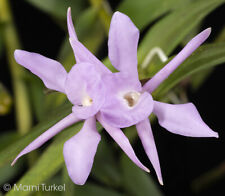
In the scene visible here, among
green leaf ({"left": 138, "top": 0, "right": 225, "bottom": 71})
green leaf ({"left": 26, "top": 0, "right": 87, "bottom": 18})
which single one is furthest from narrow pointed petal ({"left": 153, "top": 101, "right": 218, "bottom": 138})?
green leaf ({"left": 26, "top": 0, "right": 87, "bottom": 18})

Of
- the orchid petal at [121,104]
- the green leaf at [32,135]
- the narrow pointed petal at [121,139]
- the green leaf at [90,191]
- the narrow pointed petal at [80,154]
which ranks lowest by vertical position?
the green leaf at [90,191]

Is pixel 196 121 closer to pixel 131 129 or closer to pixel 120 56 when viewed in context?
pixel 120 56

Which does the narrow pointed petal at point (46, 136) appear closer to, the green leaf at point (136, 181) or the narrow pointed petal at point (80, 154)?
the narrow pointed petal at point (80, 154)

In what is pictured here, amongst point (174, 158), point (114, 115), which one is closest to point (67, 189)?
point (114, 115)

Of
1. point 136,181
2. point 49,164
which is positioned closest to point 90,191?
point 136,181

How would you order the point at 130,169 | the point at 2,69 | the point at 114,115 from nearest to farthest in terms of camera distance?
the point at 114,115, the point at 130,169, the point at 2,69

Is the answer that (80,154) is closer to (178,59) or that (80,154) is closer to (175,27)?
(178,59)

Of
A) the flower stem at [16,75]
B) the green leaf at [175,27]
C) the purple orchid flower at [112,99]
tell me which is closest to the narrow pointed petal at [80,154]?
the purple orchid flower at [112,99]

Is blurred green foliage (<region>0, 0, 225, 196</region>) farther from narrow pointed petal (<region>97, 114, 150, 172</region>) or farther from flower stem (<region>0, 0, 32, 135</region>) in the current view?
narrow pointed petal (<region>97, 114, 150, 172</region>)
